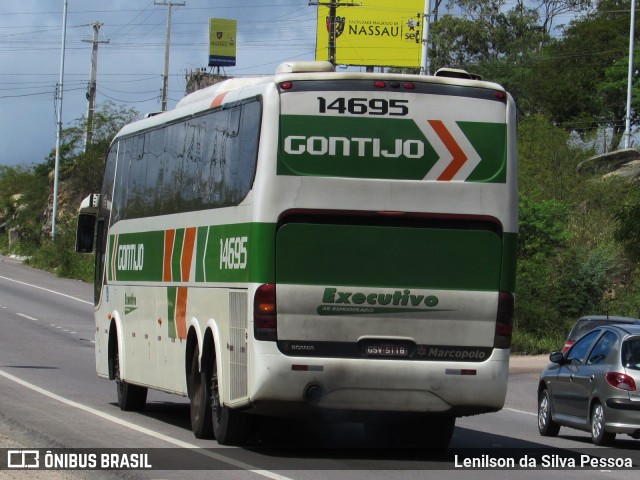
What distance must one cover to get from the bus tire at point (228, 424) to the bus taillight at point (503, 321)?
9.18 feet

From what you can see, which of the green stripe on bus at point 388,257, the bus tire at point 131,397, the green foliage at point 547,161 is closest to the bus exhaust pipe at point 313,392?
the green stripe on bus at point 388,257

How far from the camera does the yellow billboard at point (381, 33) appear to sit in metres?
61.8

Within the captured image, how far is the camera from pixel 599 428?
1670 centimetres

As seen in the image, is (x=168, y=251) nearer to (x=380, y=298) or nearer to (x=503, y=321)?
(x=380, y=298)

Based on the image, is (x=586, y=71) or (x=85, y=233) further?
(x=586, y=71)

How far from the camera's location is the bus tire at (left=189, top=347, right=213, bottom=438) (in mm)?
14461

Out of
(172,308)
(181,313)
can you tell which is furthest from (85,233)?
(181,313)

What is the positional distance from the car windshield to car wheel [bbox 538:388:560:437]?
220 centimetres

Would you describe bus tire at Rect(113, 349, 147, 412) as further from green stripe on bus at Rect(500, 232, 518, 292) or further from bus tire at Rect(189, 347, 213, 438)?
green stripe on bus at Rect(500, 232, 518, 292)

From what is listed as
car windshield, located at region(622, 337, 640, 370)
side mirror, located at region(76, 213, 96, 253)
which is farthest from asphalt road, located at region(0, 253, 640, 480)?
side mirror, located at region(76, 213, 96, 253)

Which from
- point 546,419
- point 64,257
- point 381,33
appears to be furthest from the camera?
point 64,257

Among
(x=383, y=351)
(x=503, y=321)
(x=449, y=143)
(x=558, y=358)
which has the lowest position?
(x=558, y=358)

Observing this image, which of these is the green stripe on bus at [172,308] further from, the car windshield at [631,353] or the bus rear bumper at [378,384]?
the car windshield at [631,353]

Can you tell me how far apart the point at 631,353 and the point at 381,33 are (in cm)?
4718
